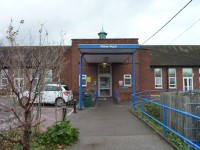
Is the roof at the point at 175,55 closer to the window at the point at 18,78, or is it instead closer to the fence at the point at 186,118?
the fence at the point at 186,118

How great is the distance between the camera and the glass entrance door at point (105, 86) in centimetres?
2689

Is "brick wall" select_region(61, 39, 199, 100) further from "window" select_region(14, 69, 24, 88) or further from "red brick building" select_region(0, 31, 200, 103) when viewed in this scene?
"window" select_region(14, 69, 24, 88)

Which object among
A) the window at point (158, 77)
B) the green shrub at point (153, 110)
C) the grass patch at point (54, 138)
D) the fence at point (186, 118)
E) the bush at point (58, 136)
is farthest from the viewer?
the window at point (158, 77)

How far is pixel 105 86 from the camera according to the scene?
2702cm

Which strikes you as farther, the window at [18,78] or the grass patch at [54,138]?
the grass patch at [54,138]

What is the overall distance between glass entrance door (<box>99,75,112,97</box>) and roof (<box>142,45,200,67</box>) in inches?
207

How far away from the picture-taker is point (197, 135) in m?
9.20

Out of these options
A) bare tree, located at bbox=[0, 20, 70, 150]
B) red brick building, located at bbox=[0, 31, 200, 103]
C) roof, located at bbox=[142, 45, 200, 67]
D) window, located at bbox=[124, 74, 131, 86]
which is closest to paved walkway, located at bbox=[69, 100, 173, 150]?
bare tree, located at bbox=[0, 20, 70, 150]

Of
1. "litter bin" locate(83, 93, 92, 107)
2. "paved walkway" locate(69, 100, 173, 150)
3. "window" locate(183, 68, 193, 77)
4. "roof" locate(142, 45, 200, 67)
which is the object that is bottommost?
"paved walkway" locate(69, 100, 173, 150)

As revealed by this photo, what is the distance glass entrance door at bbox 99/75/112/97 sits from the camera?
26.9 meters

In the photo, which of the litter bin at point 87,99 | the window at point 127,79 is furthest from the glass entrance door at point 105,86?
the litter bin at point 87,99

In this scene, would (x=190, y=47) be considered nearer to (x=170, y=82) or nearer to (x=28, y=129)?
(x=170, y=82)

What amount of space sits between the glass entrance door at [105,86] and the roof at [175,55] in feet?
17.3

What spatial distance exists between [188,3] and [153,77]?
1803cm
